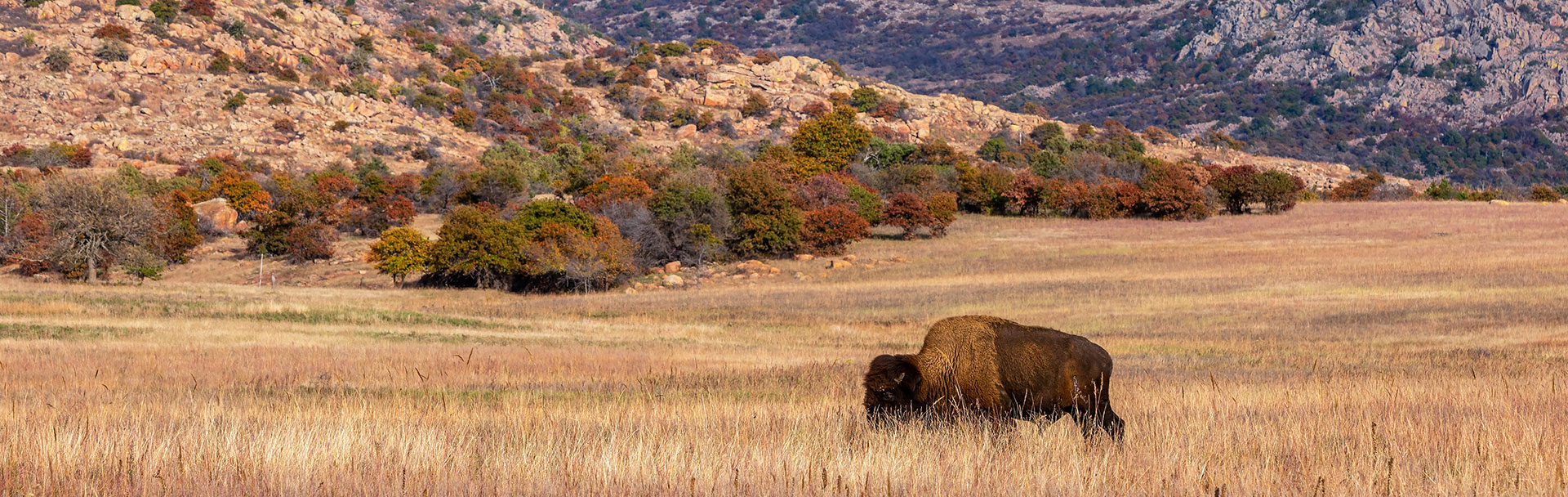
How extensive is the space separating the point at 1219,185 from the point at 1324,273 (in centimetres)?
3501

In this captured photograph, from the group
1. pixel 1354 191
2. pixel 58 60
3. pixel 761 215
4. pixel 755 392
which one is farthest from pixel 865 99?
pixel 755 392

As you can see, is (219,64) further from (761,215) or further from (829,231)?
(829,231)

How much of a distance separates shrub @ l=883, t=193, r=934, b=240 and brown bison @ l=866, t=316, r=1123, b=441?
182 ft

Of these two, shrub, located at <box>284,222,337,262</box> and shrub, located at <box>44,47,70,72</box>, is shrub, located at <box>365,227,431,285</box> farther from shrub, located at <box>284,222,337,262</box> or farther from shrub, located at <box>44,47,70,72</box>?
shrub, located at <box>44,47,70,72</box>

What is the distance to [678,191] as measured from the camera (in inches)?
2399

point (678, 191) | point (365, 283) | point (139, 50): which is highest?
point (139, 50)

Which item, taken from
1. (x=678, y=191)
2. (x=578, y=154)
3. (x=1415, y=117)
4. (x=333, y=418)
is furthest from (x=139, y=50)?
(x=1415, y=117)

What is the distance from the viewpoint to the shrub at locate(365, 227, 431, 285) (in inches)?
2141

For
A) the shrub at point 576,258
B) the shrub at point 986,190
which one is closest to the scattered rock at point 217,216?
the shrub at point 576,258

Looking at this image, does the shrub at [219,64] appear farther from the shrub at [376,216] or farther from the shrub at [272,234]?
the shrub at [272,234]

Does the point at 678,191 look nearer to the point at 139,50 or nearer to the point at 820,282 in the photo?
the point at 820,282

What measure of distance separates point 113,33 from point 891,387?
352 ft

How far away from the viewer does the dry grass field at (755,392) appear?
5.85 metres

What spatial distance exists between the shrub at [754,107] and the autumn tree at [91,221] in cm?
7739
